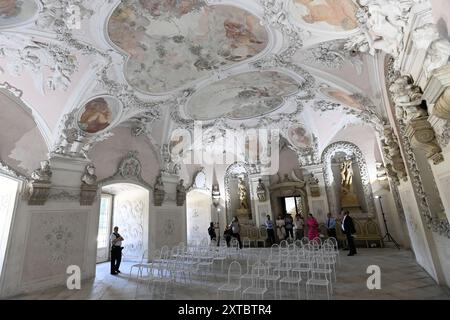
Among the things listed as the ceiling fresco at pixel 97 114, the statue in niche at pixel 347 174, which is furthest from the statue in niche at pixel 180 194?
the statue in niche at pixel 347 174

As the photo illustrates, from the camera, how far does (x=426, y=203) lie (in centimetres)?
574

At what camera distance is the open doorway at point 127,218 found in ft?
38.4

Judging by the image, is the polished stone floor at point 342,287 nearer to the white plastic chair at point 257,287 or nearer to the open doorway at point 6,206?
the white plastic chair at point 257,287

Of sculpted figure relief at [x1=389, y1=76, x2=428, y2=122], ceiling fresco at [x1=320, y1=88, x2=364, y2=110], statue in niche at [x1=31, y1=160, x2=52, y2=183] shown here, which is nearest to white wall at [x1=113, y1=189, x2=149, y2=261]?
statue in niche at [x1=31, y1=160, x2=52, y2=183]

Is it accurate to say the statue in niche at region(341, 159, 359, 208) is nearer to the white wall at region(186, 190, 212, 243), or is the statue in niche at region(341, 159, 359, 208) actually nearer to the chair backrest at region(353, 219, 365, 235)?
the chair backrest at region(353, 219, 365, 235)

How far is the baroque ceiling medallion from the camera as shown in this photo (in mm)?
5852

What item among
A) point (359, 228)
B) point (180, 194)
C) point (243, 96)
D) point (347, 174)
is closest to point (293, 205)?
point (347, 174)

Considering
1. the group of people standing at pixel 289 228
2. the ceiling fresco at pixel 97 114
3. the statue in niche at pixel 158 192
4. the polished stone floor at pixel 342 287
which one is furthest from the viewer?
the group of people standing at pixel 289 228

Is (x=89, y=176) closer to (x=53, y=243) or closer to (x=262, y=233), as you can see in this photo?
(x=53, y=243)

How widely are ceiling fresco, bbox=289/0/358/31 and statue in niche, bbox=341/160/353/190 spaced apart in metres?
9.86

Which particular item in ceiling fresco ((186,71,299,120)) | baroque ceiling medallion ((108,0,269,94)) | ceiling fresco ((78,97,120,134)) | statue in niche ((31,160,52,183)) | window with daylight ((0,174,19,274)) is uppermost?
ceiling fresco ((186,71,299,120))

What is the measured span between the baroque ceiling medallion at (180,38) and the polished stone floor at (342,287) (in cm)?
673

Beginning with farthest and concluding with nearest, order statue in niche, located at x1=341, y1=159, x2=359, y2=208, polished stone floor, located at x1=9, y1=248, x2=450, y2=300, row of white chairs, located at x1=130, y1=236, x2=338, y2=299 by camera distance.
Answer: statue in niche, located at x1=341, y1=159, x2=359, y2=208
polished stone floor, located at x1=9, y1=248, x2=450, y2=300
row of white chairs, located at x1=130, y1=236, x2=338, y2=299

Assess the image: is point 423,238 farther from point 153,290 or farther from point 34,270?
point 34,270
